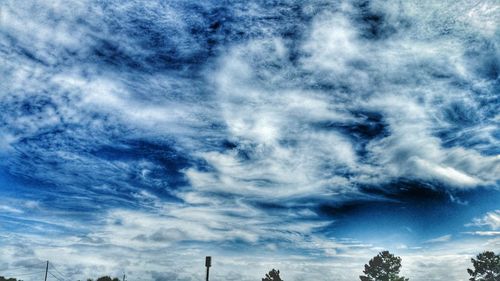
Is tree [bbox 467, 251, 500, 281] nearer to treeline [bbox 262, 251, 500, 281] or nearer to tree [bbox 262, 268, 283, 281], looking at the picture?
treeline [bbox 262, 251, 500, 281]

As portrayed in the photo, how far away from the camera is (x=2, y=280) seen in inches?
2714

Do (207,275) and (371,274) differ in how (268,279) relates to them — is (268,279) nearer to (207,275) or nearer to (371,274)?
(371,274)

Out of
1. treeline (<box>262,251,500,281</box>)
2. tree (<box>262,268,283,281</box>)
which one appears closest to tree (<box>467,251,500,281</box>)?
treeline (<box>262,251,500,281</box>)

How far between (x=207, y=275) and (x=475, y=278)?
57622mm

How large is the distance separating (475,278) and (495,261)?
4.82 meters

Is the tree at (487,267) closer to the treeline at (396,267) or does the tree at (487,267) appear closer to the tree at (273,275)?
the treeline at (396,267)

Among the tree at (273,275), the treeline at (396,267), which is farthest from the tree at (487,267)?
the tree at (273,275)

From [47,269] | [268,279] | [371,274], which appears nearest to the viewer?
[371,274]

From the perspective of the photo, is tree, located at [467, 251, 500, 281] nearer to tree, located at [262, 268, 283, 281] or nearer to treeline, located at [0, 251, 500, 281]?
treeline, located at [0, 251, 500, 281]

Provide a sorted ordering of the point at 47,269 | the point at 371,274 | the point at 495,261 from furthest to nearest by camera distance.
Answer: the point at 47,269 → the point at 371,274 → the point at 495,261

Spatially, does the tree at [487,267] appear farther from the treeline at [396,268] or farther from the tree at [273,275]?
the tree at [273,275]

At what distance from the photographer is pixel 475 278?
64.6 metres

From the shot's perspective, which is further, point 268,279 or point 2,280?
point 268,279

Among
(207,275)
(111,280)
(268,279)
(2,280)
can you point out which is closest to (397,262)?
(268,279)
